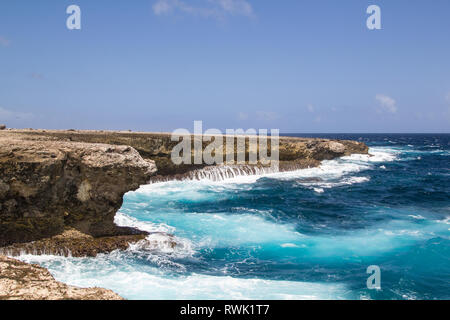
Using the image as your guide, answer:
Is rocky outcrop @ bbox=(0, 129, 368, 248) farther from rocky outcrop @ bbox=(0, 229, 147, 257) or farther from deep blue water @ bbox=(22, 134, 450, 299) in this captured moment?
deep blue water @ bbox=(22, 134, 450, 299)

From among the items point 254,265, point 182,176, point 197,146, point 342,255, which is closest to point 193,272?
point 254,265

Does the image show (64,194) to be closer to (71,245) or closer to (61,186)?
(61,186)

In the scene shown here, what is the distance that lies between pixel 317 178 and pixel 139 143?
18.1m

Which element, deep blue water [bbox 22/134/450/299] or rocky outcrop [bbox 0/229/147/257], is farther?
rocky outcrop [bbox 0/229/147/257]

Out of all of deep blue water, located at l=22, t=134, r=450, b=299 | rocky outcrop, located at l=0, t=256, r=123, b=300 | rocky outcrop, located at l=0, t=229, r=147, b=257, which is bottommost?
deep blue water, located at l=22, t=134, r=450, b=299

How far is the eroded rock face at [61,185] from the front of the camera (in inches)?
426

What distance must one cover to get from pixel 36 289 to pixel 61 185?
25.7 feet

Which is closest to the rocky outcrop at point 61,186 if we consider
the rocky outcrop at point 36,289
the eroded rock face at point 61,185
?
the eroded rock face at point 61,185

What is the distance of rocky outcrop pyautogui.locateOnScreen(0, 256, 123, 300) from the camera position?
177 inches

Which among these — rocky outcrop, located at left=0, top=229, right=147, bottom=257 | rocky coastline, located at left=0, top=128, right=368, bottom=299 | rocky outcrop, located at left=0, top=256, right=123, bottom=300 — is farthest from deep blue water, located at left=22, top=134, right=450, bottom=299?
rocky outcrop, located at left=0, top=256, right=123, bottom=300

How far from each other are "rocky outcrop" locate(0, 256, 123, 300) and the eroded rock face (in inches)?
249

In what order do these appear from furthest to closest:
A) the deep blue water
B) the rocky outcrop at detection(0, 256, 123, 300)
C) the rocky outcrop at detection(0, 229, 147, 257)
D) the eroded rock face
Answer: the rocky outcrop at detection(0, 229, 147, 257), the eroded rock face, the deep blue water, the rocky outcrop at detection(0, 256, 123, 300)

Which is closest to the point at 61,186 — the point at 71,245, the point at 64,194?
the point at 64,194
